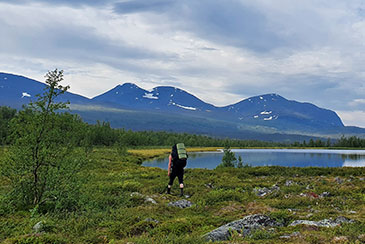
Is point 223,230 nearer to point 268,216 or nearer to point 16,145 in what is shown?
point 268,216

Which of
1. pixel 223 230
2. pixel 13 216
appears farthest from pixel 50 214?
pixel 223 230

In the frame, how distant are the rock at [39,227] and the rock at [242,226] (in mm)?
5775

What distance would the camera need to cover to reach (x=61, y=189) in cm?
1366

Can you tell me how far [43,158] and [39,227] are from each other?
154 inches

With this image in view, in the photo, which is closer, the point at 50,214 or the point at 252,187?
the point at 50,214

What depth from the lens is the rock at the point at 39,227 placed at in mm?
10150

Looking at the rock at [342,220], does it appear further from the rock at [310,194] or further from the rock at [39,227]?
the rock at [39,227]

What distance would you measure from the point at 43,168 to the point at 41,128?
Result: 192 centimetres

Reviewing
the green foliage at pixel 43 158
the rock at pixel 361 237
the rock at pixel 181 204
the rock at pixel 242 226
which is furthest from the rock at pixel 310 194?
the green foliage at pixel 43 158

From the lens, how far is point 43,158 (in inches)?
527

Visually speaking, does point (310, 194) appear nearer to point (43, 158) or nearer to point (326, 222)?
point (326, 222)

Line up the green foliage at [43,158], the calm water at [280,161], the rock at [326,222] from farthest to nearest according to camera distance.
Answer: the calm water at [280,161]
the green foliage at [43,158]
the rock at [326,222]

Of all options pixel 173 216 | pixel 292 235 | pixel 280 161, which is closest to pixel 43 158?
pixel 173 216

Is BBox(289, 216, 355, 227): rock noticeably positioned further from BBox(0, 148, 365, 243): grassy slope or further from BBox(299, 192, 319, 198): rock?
BBox(299, 192, 319, 198): rock
